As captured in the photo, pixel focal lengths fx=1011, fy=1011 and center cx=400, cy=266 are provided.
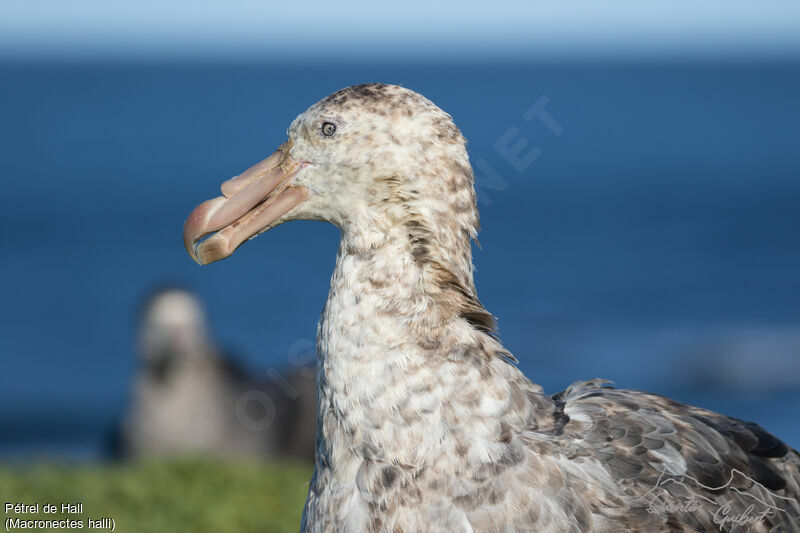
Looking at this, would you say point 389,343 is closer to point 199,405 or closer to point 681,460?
point 681,460

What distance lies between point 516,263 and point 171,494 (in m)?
17.8

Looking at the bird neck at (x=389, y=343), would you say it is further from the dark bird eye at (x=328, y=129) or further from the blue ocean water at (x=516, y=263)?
the blue ocean water at (x=516, y=263)

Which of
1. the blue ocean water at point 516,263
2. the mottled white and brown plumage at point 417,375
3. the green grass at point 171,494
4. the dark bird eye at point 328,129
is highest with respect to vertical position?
the blue ocean water at point 516,263

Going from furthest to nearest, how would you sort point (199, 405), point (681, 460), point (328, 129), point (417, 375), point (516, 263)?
1. point (516, 263)
2. point (199, 405)
3. point (681, 460)
4. point (328, 129)
5. point (417, 375)

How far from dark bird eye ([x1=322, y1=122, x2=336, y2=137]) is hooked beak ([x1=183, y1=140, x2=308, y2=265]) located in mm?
104

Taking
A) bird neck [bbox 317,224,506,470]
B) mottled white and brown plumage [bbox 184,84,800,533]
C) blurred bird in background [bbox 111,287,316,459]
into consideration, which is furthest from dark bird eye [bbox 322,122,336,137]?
blurred bird in background [bbox 111,287,316,459]

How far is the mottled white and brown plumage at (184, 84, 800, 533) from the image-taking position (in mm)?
2346

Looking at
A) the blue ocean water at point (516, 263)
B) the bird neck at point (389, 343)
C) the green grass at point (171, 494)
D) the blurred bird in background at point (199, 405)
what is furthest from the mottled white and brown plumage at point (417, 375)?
the blurred bird in background at point (199, 405)

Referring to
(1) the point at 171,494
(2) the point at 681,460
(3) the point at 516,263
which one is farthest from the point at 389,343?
(3) the point at 516,263

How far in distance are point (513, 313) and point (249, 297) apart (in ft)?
16.7

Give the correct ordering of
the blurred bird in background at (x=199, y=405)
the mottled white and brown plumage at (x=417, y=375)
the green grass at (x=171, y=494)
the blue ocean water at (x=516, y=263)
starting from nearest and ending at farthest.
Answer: the mottled white and brown plumage at (x=417, y=375)
the green grass at (x=171, y=494)
the blurred bird in background at (x=199, y=405)
the blue ocean water at (x=516, y=263)

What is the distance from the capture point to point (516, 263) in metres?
22.6

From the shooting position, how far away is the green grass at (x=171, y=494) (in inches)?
189

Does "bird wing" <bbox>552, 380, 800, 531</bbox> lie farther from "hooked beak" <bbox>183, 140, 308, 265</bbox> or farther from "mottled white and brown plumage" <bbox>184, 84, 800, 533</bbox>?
"hooked beak" <bbox>183, 140, 308, 265</bbox>
